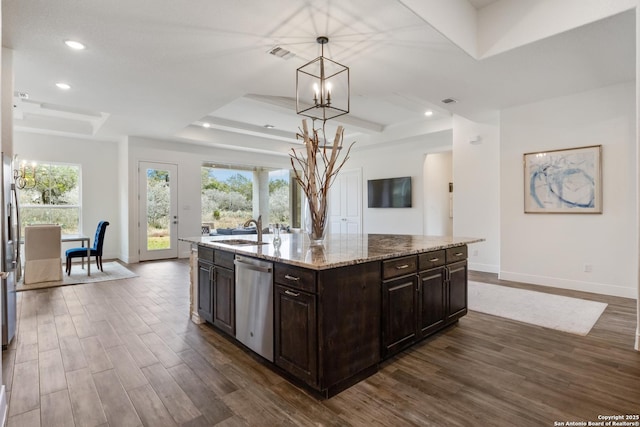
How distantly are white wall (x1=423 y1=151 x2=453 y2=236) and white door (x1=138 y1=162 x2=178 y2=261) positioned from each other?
237 inches

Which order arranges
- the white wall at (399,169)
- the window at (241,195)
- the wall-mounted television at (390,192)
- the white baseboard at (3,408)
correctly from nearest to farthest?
the white baseboard at (3,408) → the white wall at (399,169) → the wall-mounted television at (390,192) → the window at (241,195)

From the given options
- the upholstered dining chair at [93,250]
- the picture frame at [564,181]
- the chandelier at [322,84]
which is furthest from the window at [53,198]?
the picture frame at [564,181]

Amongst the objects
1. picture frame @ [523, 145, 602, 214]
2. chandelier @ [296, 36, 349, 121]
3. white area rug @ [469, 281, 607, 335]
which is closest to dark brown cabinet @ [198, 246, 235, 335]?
chandelier @ [296, 36, 349, 121]

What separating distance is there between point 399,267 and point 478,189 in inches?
163

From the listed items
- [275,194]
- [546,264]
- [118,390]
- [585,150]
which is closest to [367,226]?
[275,194]

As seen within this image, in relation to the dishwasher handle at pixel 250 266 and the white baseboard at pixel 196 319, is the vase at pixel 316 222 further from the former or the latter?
the white baseboard at pixel 196 319

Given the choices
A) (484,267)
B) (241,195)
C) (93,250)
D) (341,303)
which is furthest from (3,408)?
(241,195)

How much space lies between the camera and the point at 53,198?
7.03m

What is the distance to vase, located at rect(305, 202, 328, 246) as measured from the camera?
3000mm

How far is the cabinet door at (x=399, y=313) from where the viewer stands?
7.91 feet

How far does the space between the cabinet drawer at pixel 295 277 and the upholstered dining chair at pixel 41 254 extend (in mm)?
4764

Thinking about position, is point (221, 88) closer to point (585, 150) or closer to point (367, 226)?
point (585, 150)

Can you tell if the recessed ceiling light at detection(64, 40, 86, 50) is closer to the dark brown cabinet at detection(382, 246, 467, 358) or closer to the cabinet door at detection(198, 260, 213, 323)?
the cabinet door at detection(198, 260, 213, 323)

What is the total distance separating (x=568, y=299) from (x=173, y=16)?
524 centimetres
